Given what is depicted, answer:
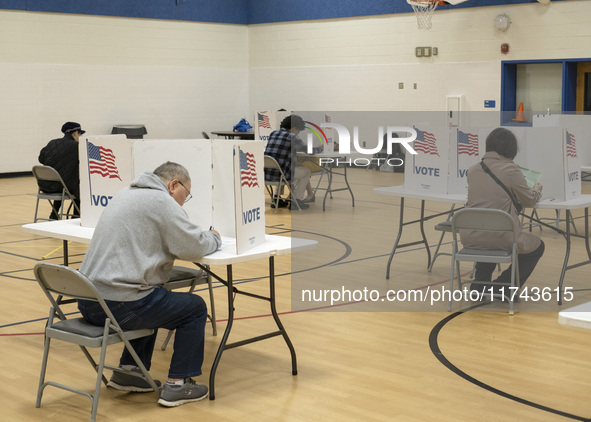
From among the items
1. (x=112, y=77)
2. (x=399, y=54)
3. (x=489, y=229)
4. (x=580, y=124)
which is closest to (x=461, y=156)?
(x=489, y=229)

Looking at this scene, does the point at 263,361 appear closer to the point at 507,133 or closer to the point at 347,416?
the point at 347,416

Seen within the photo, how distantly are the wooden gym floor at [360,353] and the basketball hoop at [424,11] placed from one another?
27.9 ft

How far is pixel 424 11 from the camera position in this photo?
1499cm

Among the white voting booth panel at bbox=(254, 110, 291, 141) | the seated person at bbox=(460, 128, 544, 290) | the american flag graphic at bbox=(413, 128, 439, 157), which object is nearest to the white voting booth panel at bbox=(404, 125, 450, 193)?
the american flag graphic at bbox=(413, 128, 439, 157)

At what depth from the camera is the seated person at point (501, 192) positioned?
539 cm

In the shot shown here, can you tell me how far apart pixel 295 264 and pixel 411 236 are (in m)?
1.15

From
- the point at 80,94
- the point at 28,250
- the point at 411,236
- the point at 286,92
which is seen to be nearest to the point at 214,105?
the point at 286,92

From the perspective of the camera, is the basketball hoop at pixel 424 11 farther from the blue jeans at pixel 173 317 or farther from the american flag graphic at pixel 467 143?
the blue jeans at pixel 173 317

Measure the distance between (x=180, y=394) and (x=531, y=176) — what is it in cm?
307

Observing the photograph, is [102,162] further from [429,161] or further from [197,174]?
[429,161]

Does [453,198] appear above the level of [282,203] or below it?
above

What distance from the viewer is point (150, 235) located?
3.69 metres

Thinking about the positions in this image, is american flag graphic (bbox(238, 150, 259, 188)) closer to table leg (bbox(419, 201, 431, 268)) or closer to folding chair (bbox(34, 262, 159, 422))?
folding chair (bbox(34, 262, 159, 422))

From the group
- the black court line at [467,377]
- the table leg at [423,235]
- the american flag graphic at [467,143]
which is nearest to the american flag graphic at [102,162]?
the black court line at [467,377]
